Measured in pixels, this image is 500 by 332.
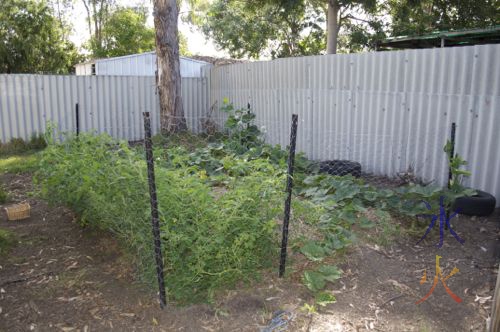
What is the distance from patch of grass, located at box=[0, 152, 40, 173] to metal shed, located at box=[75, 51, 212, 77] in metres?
11.8

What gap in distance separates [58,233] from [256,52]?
21887 mm

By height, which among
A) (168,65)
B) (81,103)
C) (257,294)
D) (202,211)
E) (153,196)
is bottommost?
(257,294)

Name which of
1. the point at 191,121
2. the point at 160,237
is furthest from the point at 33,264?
the point at 191,121

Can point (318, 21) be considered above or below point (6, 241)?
above

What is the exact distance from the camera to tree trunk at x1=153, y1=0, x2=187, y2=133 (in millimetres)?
10008

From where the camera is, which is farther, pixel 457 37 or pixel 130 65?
pixel 130 65

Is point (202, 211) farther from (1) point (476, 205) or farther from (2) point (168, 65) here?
(2) point (168, 65)

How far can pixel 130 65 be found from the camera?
67.9 feet

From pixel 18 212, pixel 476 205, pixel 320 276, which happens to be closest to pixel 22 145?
pixel 18 212

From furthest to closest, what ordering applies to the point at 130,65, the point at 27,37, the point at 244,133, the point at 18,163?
1. the point at 27,37
2. the point at 130,65
3. the point at 244,133
4. the point at 18,163

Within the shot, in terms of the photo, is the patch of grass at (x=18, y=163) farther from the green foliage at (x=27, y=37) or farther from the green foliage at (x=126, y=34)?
the green foliage at (x=126, y=34)

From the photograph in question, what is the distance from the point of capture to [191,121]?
11.7 m

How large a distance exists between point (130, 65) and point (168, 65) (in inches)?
446

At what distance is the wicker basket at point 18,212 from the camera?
5.04 meters
